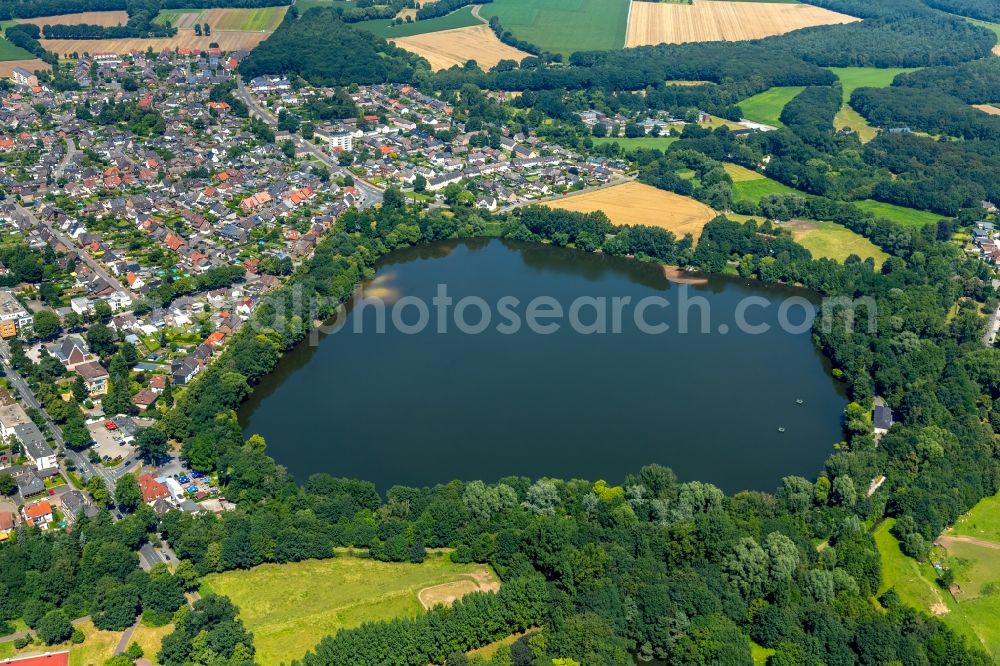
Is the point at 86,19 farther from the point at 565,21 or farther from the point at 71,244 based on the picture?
the point at 71,244

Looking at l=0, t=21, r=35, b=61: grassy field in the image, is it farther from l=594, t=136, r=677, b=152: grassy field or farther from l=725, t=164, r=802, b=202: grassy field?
l=725, t=164, r=802, b=202: grassy field

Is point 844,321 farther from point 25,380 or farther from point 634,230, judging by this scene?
point 25,380

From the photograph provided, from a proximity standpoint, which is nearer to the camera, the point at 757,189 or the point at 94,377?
the point at 94,377

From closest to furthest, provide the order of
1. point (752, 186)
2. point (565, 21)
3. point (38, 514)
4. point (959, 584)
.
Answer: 1. point (959, 584)
2. point (38, 514)
3. point (752, 186)
4. point (565, 21)

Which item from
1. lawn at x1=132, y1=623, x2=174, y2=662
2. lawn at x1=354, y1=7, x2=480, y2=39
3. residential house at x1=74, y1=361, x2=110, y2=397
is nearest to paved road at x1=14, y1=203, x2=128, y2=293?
residential house at x1=74, y1=361, x2=110, y2=397

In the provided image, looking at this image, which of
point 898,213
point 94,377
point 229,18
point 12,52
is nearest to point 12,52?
point 12,52

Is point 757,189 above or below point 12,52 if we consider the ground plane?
below
